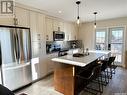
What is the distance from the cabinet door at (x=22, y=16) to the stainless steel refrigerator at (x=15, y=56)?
0.62 ft

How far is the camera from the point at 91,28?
619 centimetres

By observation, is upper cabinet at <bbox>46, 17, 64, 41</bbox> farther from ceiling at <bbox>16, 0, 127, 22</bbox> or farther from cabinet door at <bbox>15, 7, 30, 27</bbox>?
cabinet door at <bbox>15, 7, 30, 27</bbox>

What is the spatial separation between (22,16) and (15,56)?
1.25m

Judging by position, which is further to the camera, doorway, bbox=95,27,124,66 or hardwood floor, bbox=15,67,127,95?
doorway, bbox=95,27,124,66

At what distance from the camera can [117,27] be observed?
5352 mm

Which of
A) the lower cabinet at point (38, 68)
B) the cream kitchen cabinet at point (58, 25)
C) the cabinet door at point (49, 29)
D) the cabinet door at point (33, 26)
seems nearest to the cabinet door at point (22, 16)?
the cabinet door at point (33, 26)

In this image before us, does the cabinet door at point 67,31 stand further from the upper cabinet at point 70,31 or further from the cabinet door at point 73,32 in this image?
the cabinet door at point 73,32

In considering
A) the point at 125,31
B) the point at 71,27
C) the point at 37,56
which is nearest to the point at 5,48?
the point at 37,56

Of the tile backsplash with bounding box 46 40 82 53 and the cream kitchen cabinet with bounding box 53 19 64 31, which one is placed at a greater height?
the cream kitchen cabinet with bounding box 53 19 64 31

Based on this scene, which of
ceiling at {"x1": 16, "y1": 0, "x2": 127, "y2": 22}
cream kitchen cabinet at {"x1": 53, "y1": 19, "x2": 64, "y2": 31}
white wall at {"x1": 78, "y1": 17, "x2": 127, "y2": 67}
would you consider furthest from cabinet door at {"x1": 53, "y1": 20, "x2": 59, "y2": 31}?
white wall at {"x1": 78, "y1": 17, "x2": 127, "y2": 67}

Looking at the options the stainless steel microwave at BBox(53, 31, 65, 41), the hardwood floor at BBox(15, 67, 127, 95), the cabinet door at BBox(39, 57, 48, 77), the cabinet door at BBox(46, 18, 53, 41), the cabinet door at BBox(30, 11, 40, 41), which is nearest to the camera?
the hardwood floor at BBox(15, 67, 127, 95)

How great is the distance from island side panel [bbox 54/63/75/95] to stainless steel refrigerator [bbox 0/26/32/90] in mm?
1005

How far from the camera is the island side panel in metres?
2.58

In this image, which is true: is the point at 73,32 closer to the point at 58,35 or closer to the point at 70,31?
the point at 70,31
